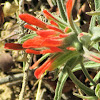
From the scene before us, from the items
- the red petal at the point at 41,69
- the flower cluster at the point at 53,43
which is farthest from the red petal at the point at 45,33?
the red petal at the point at 41,69

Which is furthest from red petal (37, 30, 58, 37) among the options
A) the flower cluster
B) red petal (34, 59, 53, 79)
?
red petal (34, 59, 53, 79)

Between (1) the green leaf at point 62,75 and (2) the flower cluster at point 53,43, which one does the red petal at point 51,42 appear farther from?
(1) the green leaf at point 62,75

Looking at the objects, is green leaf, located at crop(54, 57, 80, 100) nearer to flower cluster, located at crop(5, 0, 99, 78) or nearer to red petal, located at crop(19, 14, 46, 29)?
flower cluster, located at crop(5, 0, 99, 78)

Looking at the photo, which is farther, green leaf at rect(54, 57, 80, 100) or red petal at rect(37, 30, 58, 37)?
green leaf at rect(54, 57, 80, 100)

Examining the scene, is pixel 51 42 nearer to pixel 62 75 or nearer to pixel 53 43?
pixel 53 43

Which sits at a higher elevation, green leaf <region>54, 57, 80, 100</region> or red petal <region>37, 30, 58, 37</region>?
red petal <region>37, 30, 58, 37</region>

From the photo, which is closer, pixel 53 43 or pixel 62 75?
pixel 53 43

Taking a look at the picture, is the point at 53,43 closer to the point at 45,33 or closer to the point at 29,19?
the point at 45,33

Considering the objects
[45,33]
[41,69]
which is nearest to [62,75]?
[41,69]

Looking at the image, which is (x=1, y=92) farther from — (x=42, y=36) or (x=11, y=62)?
(x=42, y=36)

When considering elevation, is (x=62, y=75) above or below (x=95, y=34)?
below

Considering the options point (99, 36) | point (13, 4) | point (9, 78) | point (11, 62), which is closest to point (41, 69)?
point (99, 36)
